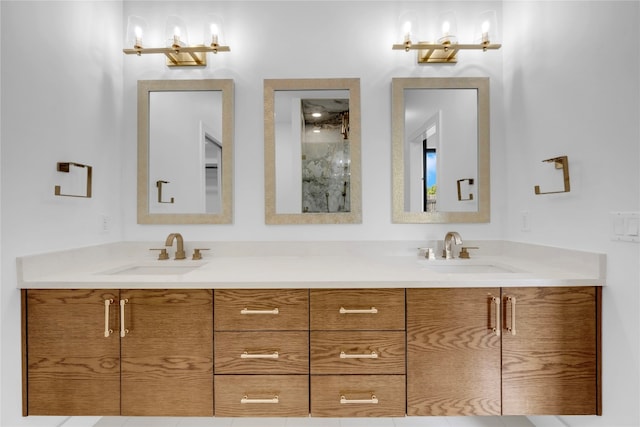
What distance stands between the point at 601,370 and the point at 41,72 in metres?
2.57

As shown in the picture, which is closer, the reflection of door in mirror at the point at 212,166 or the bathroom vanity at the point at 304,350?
the bathroom vanity at the point at 304,350

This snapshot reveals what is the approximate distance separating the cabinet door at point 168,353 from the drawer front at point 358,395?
17.0 inches

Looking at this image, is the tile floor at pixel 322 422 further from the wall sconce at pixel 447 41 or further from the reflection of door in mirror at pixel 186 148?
the wall sconce at pixel 447 41

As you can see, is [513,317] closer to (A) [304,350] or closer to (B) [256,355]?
(A) [304,350]

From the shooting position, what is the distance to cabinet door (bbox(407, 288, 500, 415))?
4.10 feet

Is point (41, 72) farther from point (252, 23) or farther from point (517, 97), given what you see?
point (517, 97)

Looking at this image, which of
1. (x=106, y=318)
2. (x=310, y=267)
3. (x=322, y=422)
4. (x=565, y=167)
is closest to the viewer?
(x=106, y=318)

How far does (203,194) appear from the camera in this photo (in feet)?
6.03

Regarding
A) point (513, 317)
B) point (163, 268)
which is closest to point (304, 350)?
point (513, 317)

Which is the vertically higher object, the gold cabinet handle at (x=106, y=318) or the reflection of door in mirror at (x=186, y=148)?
the reflection of door in mirror at (x=186, y=148)

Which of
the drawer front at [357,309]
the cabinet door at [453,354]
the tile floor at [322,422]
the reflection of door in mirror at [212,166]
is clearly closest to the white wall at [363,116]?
the reflection of door in mirror at [212,166]

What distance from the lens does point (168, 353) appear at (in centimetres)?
125

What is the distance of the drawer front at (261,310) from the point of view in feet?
4.11

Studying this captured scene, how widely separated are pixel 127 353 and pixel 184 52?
1.51 meters
